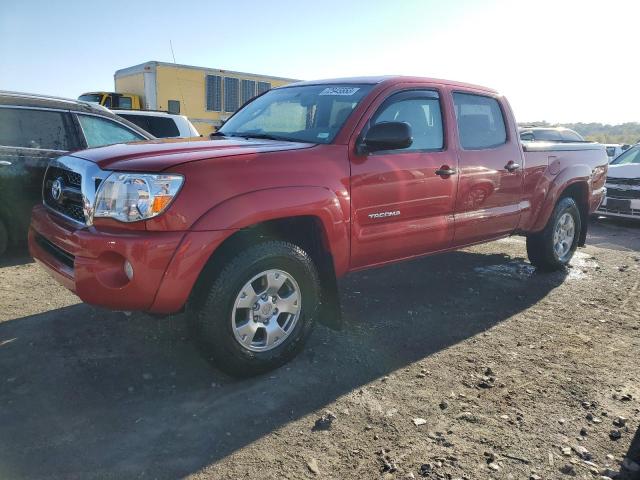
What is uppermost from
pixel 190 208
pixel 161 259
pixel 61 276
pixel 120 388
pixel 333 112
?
pixel 333 112

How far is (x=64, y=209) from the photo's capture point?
333 cm

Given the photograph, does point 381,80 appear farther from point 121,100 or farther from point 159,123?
point 121,100

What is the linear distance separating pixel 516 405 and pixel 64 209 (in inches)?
120

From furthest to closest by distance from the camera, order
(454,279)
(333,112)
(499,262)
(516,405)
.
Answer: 1. (499,262)
2. (454,279)
3. (333,112)
4. (516,405)

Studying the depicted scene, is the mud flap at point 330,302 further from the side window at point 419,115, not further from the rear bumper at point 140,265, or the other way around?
the side window at point 419,115

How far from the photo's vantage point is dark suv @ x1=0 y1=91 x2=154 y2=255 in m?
5.35

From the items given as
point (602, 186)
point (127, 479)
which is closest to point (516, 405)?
point (127, 479)

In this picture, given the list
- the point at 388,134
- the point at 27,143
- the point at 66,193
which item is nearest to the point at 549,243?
the point at 388,134

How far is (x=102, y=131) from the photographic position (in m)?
5.95

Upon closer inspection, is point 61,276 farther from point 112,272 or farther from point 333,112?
point 333,112

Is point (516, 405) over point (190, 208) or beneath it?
beneath

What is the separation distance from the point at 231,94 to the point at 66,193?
13.0 metres

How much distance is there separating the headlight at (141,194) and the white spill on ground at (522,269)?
401 cm

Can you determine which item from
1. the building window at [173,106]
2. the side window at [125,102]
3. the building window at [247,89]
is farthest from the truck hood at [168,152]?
the building window at [247,89]
